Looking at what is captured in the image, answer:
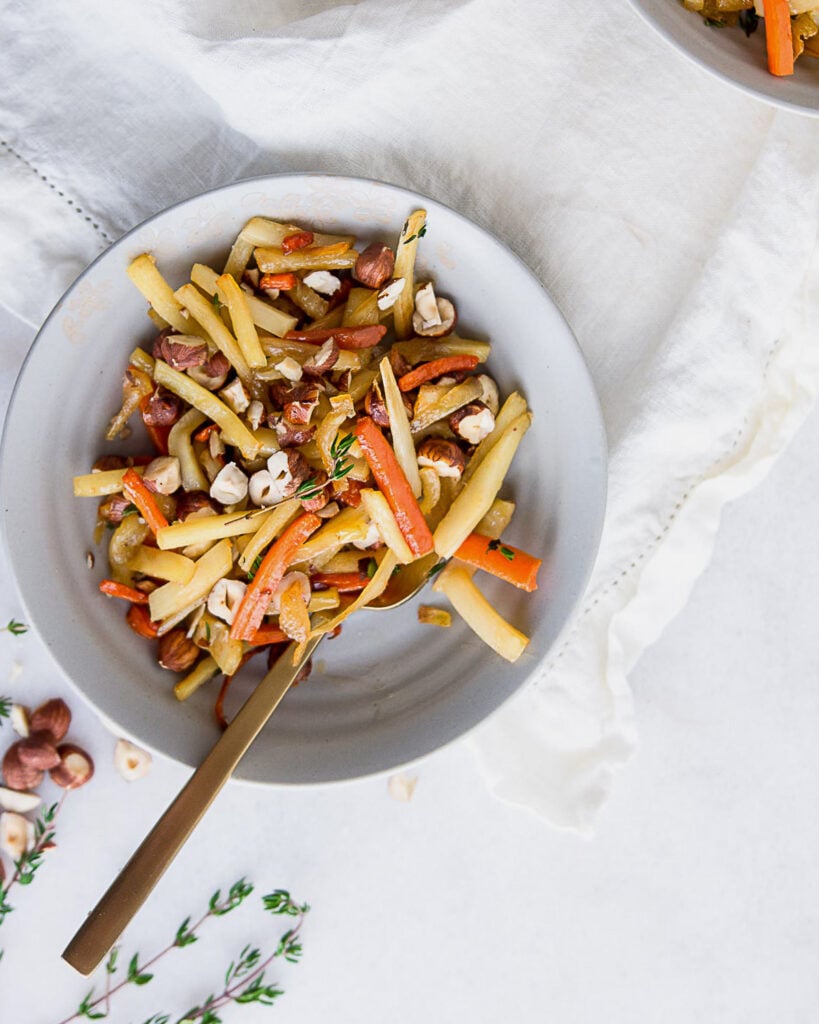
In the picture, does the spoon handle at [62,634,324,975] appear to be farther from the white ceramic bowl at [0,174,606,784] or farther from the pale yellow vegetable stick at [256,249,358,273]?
the pale yellow vegetable stick at [256,249,358,273]

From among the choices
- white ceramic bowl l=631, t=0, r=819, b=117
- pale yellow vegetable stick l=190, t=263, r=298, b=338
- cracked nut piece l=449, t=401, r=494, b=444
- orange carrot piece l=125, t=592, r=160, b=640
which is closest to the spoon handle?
orange carrot piece l=125, t=592, r=160, b=640

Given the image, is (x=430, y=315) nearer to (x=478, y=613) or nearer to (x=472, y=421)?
(x=472, y=421)

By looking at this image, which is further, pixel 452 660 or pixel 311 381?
pixel 452 660

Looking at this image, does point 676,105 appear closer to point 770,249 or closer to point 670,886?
point 770,249

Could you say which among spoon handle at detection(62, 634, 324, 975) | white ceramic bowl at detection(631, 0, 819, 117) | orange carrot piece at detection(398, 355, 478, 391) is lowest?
spoon handle at detection(62, 634, 324, 975)

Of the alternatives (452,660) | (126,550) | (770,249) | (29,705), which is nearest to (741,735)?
(452,660)

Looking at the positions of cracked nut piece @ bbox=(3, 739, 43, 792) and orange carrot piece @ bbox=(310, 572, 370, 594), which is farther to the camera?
cracked nut piece @ bbox=(3, 739, 43, 792)
